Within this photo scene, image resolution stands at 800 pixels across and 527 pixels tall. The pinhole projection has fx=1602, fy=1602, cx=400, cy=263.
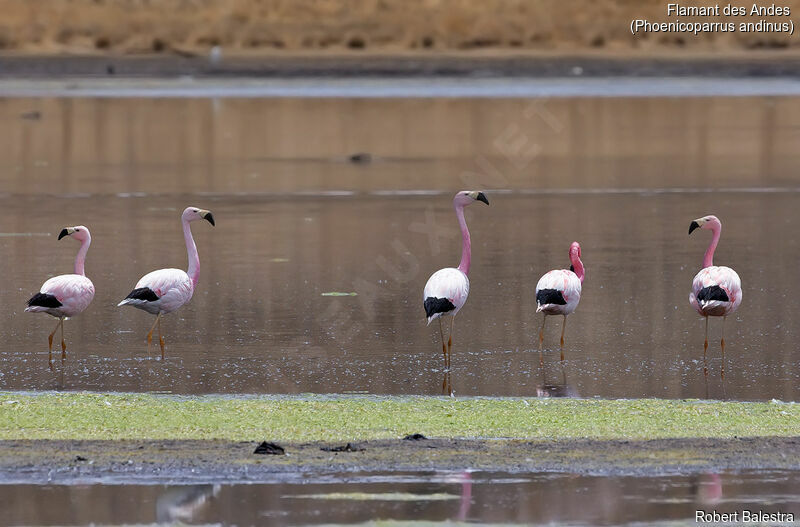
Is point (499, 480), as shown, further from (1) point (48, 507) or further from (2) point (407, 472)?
(1) point (48, 507)

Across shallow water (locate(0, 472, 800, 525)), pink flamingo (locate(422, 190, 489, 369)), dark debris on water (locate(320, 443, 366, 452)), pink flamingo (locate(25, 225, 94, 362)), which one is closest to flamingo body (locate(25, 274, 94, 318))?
pink flamingo (locate(25, 225, 94, 362))

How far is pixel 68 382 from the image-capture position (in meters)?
9.93

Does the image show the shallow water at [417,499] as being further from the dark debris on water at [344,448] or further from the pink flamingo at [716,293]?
the pink flamingo at [716,293]

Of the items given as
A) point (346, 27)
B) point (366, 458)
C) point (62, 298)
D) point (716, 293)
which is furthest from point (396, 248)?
point (346, 27)

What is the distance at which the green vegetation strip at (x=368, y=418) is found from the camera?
8195 millimetres

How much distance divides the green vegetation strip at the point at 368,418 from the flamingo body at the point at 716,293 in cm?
170

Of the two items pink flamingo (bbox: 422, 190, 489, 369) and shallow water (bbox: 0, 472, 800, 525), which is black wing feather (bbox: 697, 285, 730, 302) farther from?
shallow water (bbox: 0, 472, 800, 525)

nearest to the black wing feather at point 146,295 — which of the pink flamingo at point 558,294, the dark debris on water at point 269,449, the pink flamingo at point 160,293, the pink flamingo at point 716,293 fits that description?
the pink flamingo at point 160,293

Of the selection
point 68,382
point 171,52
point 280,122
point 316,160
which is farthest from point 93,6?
point 68,382

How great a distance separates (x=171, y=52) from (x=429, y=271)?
158ft

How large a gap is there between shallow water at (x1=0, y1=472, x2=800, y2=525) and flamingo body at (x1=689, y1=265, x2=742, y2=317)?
139 inches

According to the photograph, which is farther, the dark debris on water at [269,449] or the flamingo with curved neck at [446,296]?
the flamingo with curved neck at [446,296]

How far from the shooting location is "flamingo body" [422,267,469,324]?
10617 millimetres

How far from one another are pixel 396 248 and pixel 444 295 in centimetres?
485
